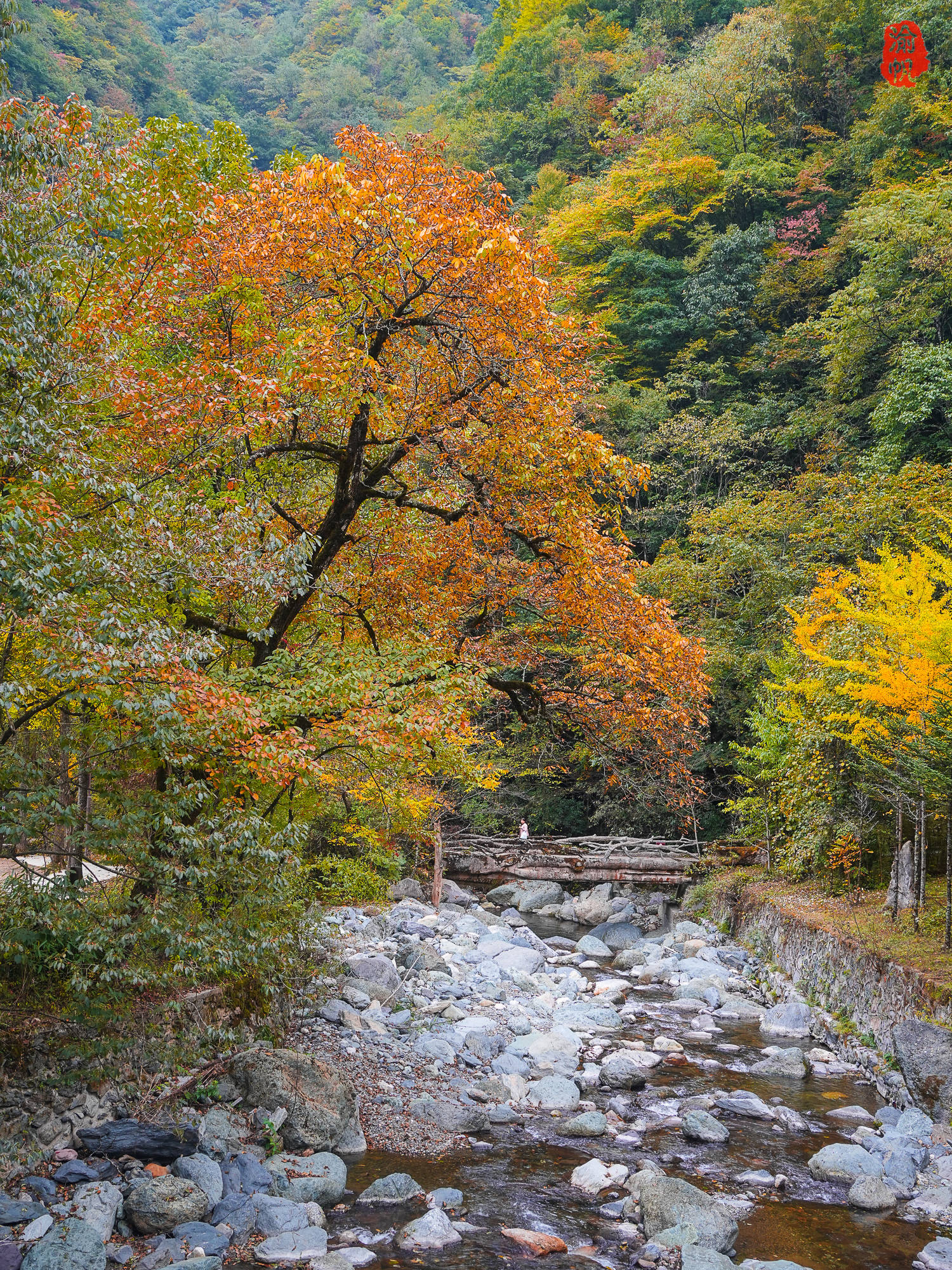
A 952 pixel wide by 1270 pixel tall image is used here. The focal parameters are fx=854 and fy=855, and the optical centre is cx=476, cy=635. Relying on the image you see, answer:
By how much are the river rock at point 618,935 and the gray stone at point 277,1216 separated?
11971mm

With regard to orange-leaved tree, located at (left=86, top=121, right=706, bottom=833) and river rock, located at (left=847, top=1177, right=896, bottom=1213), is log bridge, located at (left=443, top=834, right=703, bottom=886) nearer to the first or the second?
orange-leaved tree, located at (left=86, top=121, right=706, bottom=833)

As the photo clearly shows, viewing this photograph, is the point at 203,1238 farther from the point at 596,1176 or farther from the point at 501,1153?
the point at 596,1176

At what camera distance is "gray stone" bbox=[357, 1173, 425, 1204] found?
20.9 feet

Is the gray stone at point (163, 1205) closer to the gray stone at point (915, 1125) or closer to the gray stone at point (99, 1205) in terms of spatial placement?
the gray stone at point (99, 1205)

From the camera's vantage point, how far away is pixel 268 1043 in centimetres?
781

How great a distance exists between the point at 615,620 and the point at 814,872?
8.95 m

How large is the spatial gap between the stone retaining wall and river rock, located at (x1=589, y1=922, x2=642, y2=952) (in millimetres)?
2894

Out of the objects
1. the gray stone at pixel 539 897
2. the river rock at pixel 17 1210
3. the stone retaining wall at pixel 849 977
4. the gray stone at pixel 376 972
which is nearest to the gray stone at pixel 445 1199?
the river rock at pixel 17 1210

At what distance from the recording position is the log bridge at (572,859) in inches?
799

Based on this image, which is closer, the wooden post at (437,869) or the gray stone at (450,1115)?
the gray stone at (450,1115)

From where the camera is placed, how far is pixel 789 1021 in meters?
11.4

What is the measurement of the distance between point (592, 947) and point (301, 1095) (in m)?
10.1

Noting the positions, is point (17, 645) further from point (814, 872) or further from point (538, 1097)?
point (814, 872)

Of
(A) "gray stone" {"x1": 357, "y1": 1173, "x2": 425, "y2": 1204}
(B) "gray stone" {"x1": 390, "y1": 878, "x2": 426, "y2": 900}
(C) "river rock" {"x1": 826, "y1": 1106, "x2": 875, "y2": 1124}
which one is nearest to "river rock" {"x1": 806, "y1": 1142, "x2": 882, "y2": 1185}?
(C) "river rock" {"x1": 826, "y1": 1106, "x2": 875, "y2": 1124}
